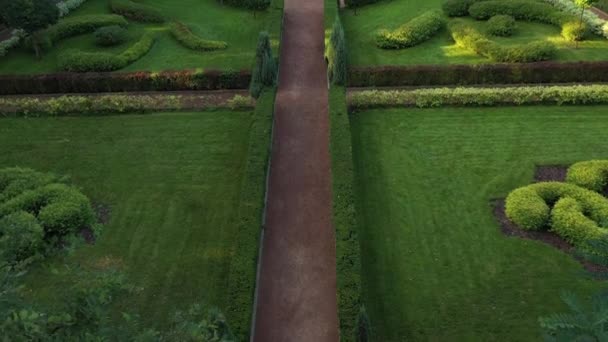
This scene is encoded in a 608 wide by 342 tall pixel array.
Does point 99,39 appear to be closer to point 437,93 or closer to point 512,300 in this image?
point 437,93

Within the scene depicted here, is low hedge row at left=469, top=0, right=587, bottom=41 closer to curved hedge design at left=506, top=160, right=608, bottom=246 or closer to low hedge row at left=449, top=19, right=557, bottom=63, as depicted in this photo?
low hedge row at left=449, top=19, right=557, bottom=63

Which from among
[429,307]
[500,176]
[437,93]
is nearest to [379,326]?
[429,307]

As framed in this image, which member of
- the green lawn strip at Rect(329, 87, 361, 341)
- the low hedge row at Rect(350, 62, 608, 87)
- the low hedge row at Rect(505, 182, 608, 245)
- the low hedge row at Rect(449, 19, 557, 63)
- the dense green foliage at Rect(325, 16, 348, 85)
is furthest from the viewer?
the low hedge row at Rect(449, 19, 557, 63)

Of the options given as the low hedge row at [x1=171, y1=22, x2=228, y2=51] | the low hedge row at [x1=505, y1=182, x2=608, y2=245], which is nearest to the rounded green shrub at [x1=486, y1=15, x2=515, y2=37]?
the low hedge row at [x1=505, y1=182, x2=608, y2=245]

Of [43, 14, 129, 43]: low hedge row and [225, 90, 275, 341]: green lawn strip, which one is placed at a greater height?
[43, 14, 129, 43]: low hedge row

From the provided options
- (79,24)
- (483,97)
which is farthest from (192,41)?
(483,97)
